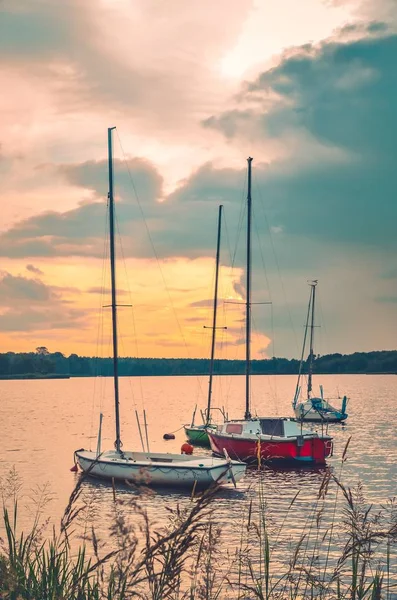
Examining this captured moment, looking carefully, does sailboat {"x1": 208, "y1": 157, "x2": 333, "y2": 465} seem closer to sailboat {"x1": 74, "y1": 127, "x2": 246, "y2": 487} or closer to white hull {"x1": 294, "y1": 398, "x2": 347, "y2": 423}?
sailboat {"x1": 74, "y1": 127, "x2": 246, "y2": 487}

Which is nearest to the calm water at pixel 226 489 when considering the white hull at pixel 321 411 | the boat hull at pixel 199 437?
the white hull at pixel 321 411

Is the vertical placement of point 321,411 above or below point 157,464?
below

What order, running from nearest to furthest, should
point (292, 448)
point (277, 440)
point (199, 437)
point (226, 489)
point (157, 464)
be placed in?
point (226, 489)
point (157, 464)
point (277, 440)
point (292, 448)
point (199, 437)

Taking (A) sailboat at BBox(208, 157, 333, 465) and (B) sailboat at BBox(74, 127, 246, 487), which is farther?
(A) sailboat at BBox(208, 157, 333, 465)

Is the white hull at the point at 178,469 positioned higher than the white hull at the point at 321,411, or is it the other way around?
the white hull at the point at 178,469

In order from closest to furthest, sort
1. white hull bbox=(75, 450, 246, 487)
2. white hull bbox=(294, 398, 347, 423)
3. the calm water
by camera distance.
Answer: the calm water, white hull bbox=(75, 450, 246, 487), white hull bbox=(294, 398, 347, 423)

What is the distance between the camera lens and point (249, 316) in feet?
139

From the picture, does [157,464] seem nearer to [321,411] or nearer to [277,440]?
[277,440]

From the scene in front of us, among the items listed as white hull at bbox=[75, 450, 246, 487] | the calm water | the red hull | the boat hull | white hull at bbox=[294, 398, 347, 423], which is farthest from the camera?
white hull at bbox=[294, 398, 347, 423]

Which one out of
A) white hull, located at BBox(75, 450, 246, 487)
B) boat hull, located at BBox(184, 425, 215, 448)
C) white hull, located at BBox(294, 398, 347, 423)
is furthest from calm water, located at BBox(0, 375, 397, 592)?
boat hull, located at BBox(184, 425, 215, 448)

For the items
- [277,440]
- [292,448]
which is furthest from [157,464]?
[292,448]

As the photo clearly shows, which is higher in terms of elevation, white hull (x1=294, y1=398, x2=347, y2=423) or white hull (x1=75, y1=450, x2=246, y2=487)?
white hull (x1=75, y1=450, x2=246, y2=487)

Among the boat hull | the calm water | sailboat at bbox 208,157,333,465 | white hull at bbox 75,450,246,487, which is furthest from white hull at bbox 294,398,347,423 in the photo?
white hull at bbox 75,450,246,487

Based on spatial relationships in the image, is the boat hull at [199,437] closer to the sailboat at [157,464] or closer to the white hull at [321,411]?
the sailboat at [157,464]
